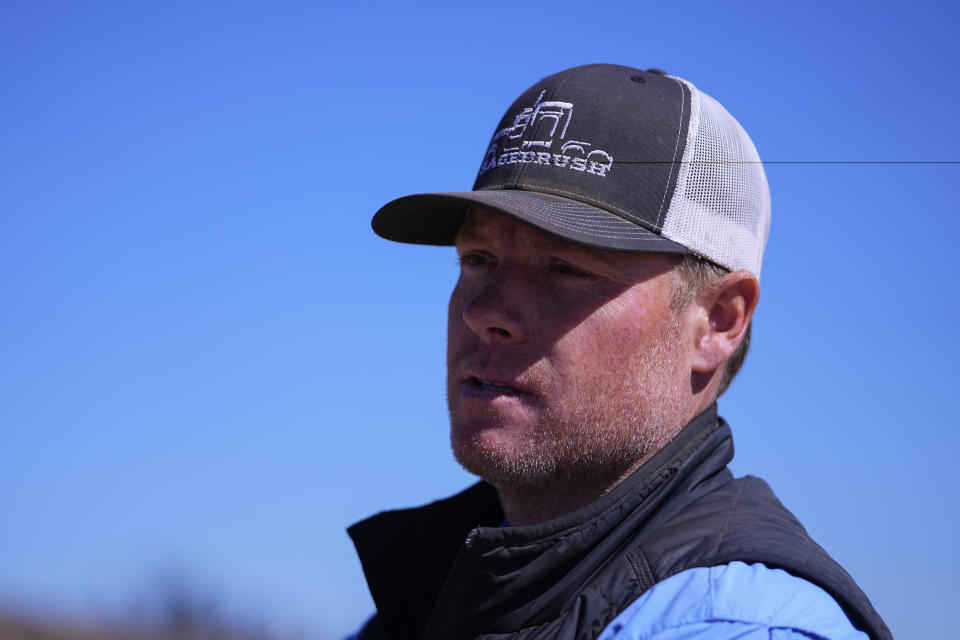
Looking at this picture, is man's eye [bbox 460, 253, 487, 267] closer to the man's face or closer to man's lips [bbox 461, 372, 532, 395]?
the man's face

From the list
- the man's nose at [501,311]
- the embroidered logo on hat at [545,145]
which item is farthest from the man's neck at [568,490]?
the embroidered logo on hat at [545,145]

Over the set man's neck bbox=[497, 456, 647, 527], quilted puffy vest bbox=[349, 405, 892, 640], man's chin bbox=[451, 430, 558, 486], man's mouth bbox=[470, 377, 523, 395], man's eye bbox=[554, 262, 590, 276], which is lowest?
quilted puffy vest bbox=[349, 405, 892, 640]

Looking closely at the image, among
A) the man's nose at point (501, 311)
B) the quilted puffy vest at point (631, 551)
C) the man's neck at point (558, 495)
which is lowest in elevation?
the quilted puffy vest at point (631, 551)

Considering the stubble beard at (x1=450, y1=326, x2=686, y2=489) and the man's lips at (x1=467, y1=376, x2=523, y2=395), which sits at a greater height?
the man's lips at (x1=467, y1=376, x2=523, y2=395)

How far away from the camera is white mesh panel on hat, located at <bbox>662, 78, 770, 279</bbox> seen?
2.61 metres

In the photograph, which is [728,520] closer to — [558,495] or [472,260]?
[558,495]

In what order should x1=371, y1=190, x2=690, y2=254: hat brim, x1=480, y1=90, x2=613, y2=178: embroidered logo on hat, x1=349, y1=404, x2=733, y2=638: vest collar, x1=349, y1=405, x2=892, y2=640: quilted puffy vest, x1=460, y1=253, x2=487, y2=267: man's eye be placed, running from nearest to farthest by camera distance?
1. x1=349, y1=405, x2=892, y2=640: quilted puffy vest
2. x1=349, y1=404, x2=733, y2=638: vest collar
3. x1=371, y1=190, x2=690, y2=254: hat brim
4. x1=480, y1=90, x2=613, y2=178: embroidered logo on hat
5. x1=460, y1=253, x2=487, y2=267: man's eye

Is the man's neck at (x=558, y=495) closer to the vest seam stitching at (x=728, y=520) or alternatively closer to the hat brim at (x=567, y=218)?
the vest seam stitching at (x=728, y=520)

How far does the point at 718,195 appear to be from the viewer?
2662 mm

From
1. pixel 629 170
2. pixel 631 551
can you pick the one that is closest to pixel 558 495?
pixel 631 551

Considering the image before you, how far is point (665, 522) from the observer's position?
238 cm

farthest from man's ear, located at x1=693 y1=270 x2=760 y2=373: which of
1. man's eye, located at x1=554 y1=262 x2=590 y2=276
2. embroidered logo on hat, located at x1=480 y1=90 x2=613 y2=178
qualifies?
embroidered logo on hat, located at x1=480 y1=90 x2=613 y2=178

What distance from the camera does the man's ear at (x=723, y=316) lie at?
270 centimetres

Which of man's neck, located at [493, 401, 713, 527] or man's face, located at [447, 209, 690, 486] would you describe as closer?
man's face, located at [447, 209, 690, 486]
